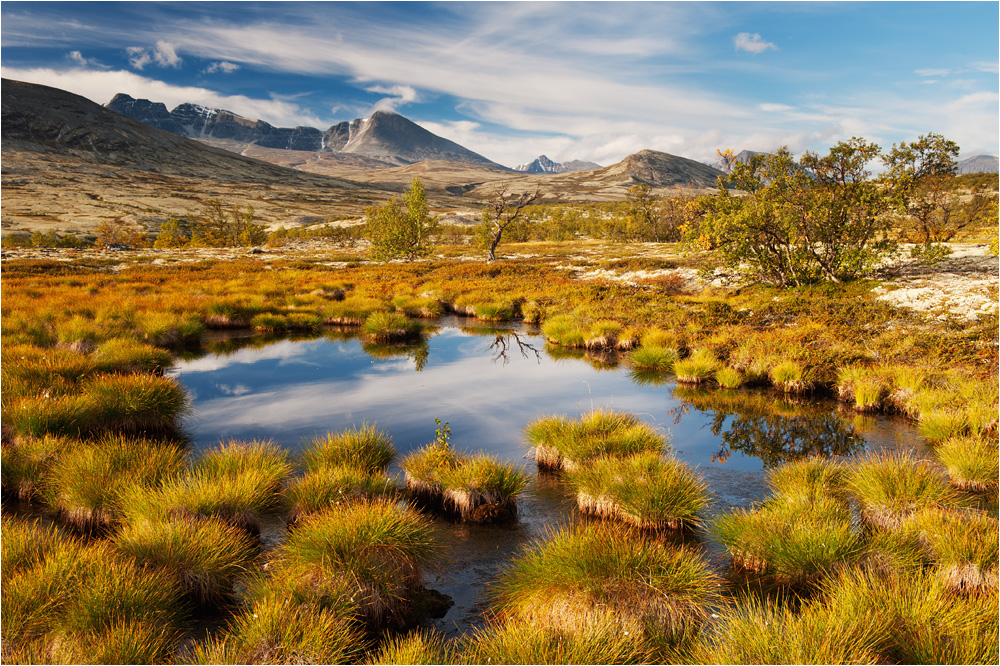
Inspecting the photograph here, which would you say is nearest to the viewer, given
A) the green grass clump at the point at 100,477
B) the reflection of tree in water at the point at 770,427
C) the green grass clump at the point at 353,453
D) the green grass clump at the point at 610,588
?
the green grass clump at the point at 610,588

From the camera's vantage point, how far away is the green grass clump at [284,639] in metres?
4.75

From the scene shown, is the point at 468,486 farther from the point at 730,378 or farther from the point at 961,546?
the point at 730,378

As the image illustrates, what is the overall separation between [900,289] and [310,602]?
80.8 ft

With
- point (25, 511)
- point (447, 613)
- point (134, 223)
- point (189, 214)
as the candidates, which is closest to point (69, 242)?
point (134, 223)

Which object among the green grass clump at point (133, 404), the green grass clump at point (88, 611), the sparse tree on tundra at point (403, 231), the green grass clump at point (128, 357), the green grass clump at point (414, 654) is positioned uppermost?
the sparse tree on tundra at point (403, 231)

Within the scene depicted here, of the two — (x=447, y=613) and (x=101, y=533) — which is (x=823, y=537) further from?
(x=101, y=533)

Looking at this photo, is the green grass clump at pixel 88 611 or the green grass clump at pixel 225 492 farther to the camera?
the green grass clump at pixel 225 492

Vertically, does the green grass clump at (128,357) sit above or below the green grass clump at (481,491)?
above

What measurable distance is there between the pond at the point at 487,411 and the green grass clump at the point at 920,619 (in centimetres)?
230

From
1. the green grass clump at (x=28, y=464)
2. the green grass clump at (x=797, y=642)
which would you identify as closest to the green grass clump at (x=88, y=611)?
the green grass clump at (x=28, y=464)

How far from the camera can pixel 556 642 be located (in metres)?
5.03

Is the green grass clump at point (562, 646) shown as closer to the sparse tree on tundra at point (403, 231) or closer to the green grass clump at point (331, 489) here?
the green grass clump at point (331, 489)

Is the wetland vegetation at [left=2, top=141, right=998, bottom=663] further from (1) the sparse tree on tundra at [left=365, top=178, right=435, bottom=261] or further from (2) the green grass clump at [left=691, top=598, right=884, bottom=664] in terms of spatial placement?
(1) the sparse tree on tundra at [left=365, top=178, right=435, bottom=261]

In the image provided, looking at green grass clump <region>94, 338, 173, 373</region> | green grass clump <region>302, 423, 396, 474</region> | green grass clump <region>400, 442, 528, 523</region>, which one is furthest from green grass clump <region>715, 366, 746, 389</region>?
green grass clump <region>94, 338, 173, 373</region>
